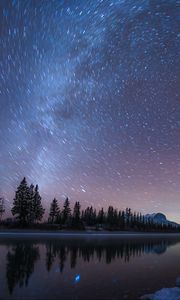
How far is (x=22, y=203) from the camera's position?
317ft

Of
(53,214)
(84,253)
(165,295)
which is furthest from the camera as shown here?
(53,214)

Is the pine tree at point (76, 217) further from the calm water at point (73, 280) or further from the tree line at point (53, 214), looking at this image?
the calm water at point (73, 280)

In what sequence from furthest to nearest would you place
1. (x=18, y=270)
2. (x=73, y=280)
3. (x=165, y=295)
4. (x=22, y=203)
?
1. (x=22, y=203)
2. (x=18, y=270)
3. (x=73, y=280)
4. (x=165, y=295)

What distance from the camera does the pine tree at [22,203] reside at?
9456cm

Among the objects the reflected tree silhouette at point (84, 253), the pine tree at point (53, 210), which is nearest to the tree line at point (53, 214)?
the pine tree at point (53, 210)

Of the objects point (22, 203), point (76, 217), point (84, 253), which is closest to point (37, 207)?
point (22, 203)

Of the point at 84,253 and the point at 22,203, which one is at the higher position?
the point at 22,203

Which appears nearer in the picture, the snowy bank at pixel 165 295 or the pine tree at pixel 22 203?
the snowy bank at pixel 165 295

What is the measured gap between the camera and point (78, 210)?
477 ft

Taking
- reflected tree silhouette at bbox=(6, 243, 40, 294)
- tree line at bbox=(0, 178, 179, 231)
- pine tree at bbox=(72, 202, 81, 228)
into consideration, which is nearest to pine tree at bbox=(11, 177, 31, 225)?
tree line at bbox=(0, 178, 179, 231)

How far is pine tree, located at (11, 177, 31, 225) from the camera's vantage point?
9456 centimetres

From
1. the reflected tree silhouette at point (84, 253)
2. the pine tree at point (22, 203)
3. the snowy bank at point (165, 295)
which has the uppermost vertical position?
the pine tree at point (22, 203)

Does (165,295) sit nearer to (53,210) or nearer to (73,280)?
(73,280)

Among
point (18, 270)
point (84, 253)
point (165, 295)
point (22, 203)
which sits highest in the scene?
point (22, 203)
